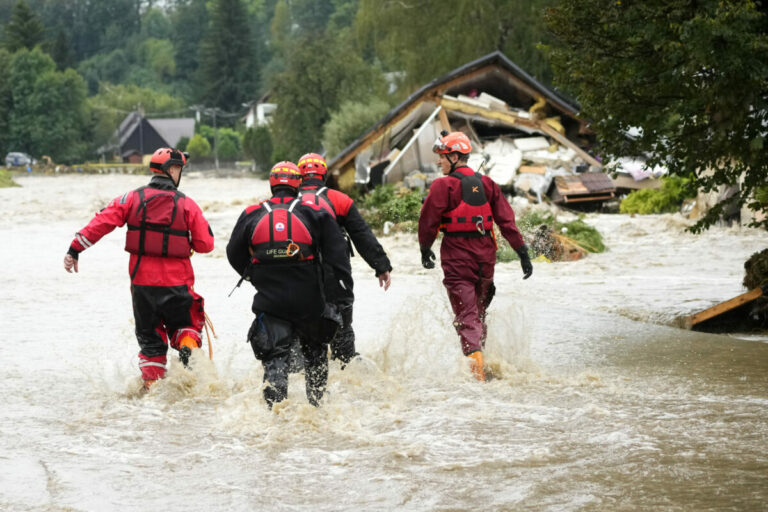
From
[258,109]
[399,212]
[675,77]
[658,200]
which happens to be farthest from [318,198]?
[258,109]

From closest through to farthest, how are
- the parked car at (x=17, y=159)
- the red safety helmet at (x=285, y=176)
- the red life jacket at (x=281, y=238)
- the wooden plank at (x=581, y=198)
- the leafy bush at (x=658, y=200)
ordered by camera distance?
the red life jacket at (x=281, y=238)
the red safety helmet at (x=285, y=176)
the leafy bush at (x=658, y=200)
the wooden plank at (x=581, y=198)
the parked car at (x=17, y=159)

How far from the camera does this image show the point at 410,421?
6980mm

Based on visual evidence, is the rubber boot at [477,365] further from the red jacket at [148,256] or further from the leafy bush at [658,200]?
the leafy bush at [658,200]

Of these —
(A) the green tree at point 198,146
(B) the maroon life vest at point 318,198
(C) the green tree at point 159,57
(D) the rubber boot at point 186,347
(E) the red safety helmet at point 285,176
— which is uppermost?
(C) the green tree at point 159,57

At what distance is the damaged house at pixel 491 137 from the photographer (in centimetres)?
2673

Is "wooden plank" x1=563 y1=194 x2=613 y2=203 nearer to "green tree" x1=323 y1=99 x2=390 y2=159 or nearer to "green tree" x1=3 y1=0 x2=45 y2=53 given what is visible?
"green tree" x1=323 y1=99 x2=390 y2=159

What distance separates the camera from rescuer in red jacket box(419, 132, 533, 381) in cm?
820

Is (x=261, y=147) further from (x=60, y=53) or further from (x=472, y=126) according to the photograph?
(x=60, y=53)

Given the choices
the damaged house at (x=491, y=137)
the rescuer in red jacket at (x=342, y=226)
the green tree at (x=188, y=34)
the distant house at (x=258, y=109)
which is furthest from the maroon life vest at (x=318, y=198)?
the green tree at (x=188, y=34)

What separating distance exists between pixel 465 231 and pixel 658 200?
17754mm

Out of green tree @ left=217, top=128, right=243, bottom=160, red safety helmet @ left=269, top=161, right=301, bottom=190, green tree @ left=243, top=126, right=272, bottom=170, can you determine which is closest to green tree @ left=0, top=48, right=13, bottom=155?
green tree @ left=217, top=128, right=243, bottom=160

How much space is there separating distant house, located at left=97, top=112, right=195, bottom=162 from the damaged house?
94091mm

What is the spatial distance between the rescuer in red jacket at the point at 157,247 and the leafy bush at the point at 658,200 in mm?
18244

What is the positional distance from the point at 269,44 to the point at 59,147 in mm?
61987
